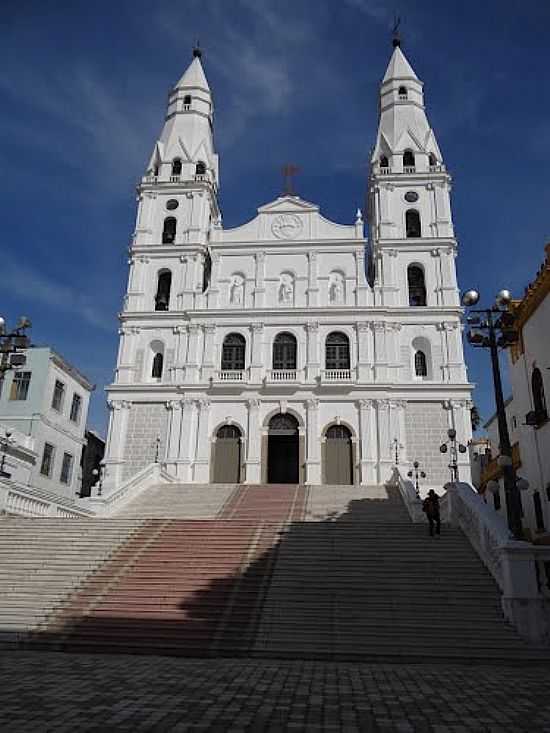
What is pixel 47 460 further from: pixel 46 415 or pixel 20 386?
pixel 20 386

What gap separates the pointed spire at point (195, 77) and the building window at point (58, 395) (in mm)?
21968

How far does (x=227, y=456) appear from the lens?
28.8m

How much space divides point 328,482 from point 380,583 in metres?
15.7

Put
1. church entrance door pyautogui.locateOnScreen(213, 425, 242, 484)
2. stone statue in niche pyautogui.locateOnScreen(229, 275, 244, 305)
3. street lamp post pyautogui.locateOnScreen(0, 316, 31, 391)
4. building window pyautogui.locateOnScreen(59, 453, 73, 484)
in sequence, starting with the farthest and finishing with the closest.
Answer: stone statue in niche pyautogui.locateOnScreen(229, 275, 244, 305) < building window pyautogui.locateOnScreen(59, 453, 73, 484) < church entrance door pyautogui.locateOnScreen(213, 425, 242, 484) < street lamp post pyautogui.locateOnScreen(0, 316, 31, 391)

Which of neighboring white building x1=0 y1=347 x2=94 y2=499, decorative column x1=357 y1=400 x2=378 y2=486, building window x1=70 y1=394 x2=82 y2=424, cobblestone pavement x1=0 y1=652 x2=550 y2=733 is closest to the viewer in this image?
cobblestone pavement x1=0 y1=652 x2=550 y2=733

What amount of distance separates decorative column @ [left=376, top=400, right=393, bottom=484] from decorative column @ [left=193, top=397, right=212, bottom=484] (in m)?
8.44

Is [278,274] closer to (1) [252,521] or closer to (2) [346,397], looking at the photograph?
(2) [346,397]

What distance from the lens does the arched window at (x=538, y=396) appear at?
17.1m

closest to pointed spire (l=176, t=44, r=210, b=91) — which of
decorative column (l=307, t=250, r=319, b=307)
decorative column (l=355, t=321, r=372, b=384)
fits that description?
decorative column (l=307, t=250, r=319, b=307)

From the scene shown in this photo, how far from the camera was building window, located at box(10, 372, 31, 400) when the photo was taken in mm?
30609

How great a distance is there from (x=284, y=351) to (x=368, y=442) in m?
6.71

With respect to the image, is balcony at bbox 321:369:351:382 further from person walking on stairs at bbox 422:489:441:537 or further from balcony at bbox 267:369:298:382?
person walking on stairs at bbox 422:489:441:537

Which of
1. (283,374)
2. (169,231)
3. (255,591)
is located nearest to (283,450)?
(283,374)

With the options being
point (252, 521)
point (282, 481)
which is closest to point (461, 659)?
point (252, 521)
